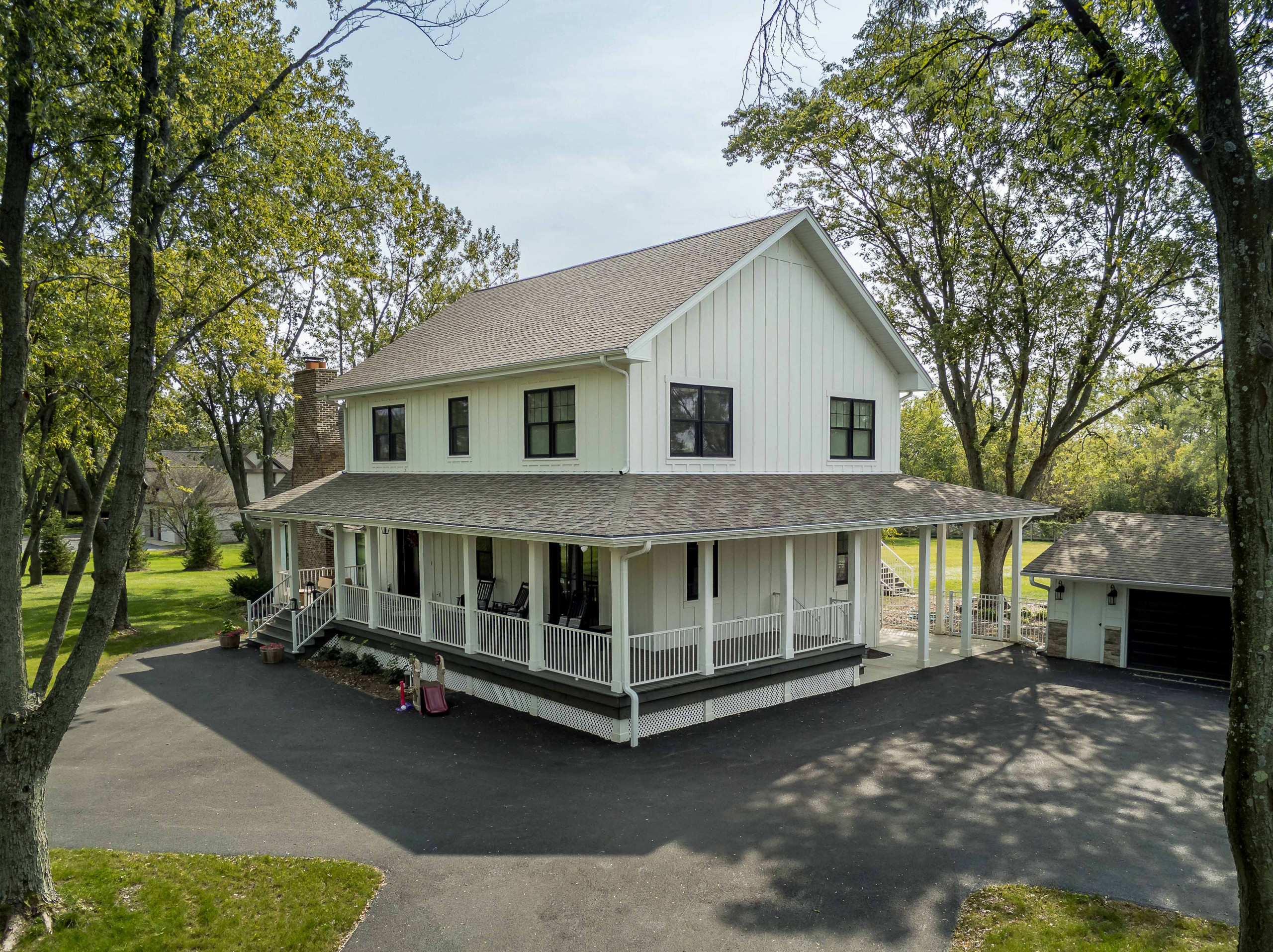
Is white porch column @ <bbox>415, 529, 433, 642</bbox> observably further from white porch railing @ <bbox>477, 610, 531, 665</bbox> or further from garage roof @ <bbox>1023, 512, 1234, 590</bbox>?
garage roof @ <bbox>1023, 512, 1234, 590</bbox>

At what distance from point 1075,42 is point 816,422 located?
33.1ft

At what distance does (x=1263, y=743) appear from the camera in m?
4.71

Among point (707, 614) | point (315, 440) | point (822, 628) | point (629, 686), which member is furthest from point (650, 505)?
point (315, 440)

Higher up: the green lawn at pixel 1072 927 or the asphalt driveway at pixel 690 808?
the green lawn at pixel 1072 927

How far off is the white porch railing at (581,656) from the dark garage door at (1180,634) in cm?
1192

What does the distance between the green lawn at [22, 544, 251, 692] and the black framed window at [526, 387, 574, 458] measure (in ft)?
29.9

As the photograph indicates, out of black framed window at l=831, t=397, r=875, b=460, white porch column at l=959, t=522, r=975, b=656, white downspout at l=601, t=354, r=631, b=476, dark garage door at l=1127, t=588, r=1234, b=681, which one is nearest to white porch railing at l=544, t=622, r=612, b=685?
white downspout at l=601, t=354, r=631, b=476

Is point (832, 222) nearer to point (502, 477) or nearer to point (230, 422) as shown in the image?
point (502, 477)

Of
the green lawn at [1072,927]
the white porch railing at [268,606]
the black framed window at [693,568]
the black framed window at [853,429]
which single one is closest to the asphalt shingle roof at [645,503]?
the black framed window at [853,429]

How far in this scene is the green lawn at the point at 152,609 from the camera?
64.5 ft

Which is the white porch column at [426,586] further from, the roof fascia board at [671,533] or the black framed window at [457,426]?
the black framed window at [457,426]

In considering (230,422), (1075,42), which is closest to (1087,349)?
(1075,42)

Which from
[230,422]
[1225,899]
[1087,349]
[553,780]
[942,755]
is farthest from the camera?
[230,422]

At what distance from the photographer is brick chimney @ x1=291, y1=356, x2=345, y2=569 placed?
76.0 feet
